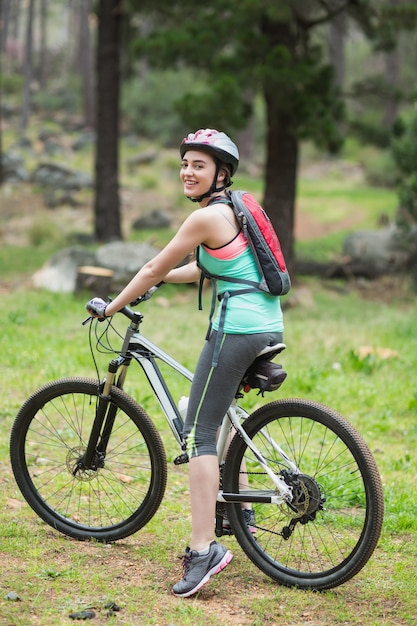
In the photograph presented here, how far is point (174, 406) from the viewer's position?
428 cm

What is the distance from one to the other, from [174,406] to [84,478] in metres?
0.66

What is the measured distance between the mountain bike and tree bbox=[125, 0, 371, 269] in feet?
25.1

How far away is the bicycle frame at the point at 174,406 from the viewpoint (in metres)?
4.01

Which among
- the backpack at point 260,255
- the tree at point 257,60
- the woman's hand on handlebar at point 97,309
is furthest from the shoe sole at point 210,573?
the tree at point 257,60

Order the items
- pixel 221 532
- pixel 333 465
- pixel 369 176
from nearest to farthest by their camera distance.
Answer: pixel 221 532, pixel 333 465, pixel 369 176

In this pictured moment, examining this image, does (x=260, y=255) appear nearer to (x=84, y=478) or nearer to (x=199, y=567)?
(x=199, y=567)

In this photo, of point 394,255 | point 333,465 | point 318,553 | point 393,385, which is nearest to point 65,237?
point 394,255

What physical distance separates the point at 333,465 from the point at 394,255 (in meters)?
10.3

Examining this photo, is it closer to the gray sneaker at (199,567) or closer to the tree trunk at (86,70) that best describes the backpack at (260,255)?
the gray sneaker at (199,567)

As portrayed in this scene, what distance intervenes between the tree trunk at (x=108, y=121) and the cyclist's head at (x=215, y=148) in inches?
503

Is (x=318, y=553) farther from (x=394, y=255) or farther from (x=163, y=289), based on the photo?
(x=394, y=255)

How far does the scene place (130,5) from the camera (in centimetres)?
1342

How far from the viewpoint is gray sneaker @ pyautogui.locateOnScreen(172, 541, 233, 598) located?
3926 mm

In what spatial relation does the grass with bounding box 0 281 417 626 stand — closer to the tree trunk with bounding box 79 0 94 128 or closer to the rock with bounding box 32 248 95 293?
the rock with bounding box 32 248 95 293
